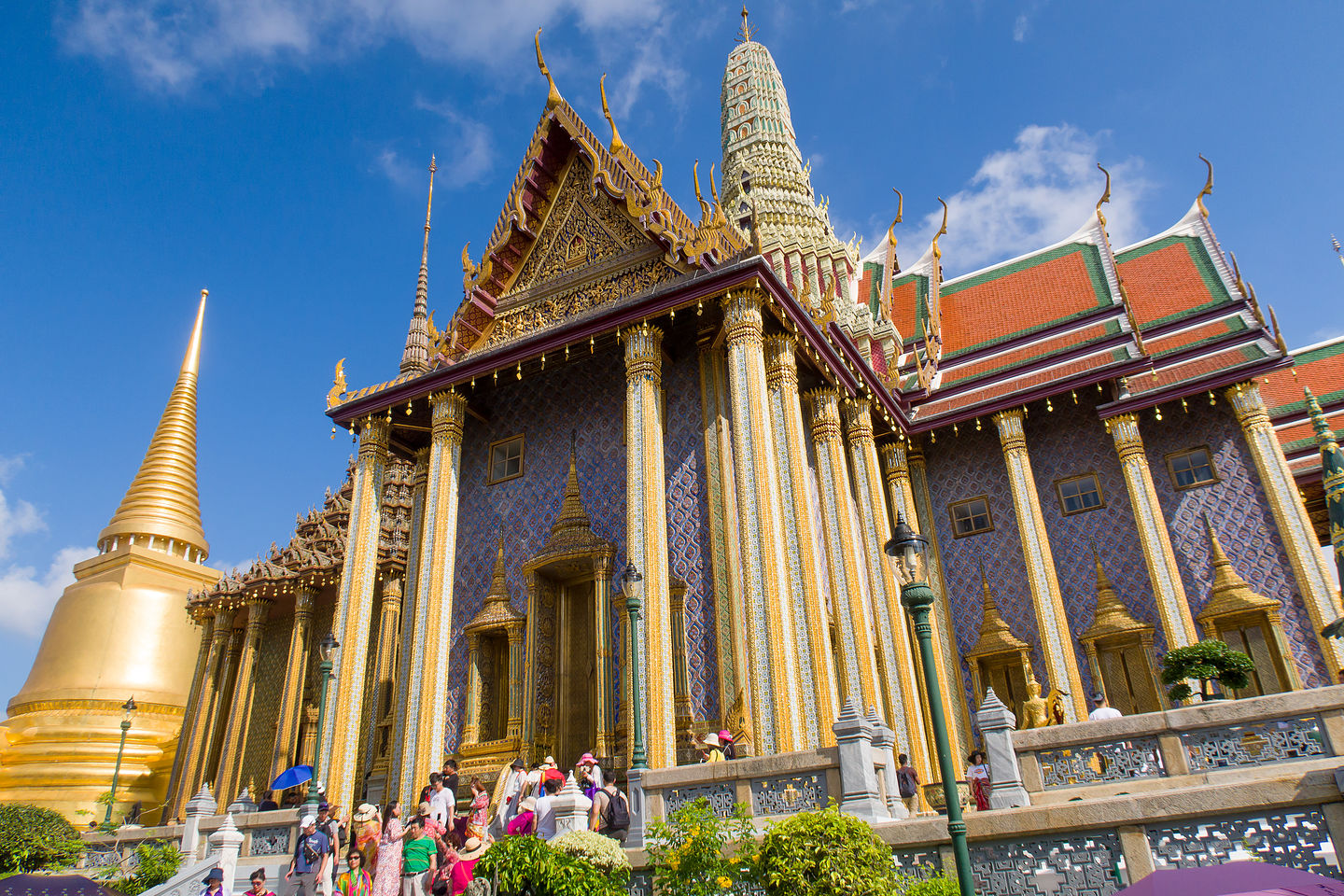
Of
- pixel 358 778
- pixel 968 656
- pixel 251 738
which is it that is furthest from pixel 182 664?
pixel 968 656

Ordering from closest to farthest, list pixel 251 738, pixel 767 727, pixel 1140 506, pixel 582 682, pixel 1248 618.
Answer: pixel 767 727 < pixel 582 682 < pixel 1248 618 < pixel 1140 506 < pixel 251 738

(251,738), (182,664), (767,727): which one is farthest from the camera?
(182,664)

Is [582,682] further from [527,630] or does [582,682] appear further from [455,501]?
[455,501]

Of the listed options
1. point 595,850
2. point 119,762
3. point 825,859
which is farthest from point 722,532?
point 119,762

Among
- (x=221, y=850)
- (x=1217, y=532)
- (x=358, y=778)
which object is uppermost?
(x=1217, y=532)

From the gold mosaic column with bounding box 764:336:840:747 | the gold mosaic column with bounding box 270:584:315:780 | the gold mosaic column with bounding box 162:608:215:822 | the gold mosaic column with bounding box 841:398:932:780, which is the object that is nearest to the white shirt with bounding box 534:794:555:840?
the gold mosaic column with bounding box 764:336:840:747

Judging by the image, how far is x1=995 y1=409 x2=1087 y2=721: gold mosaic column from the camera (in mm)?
13797

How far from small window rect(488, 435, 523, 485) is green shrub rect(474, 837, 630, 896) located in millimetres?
7863

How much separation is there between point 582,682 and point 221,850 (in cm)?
449

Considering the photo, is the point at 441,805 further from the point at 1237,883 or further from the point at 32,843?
the point at 1237,883

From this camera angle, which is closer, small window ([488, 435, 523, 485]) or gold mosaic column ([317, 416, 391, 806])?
gold mosaic column ([317, 416, 391, 806])

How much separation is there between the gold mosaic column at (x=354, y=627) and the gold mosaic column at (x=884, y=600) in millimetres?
7133

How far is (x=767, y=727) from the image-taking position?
933 cm

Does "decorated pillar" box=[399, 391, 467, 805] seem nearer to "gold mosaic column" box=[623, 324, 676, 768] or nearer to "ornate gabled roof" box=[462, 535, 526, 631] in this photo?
"ornate gabled roof" box=[462, 535, 526, 631]
